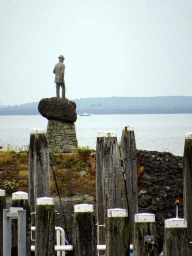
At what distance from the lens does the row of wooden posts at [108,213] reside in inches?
137

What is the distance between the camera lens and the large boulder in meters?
17.6

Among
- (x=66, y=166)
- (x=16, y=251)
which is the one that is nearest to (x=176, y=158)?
(x=66, y=166)

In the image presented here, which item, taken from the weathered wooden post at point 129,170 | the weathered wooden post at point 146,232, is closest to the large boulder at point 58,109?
the weathered wooden post at point 129,170

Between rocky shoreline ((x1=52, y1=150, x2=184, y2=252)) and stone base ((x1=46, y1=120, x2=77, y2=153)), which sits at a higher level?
stone base ((x1=46, y1=120, x2=77, y2=153))

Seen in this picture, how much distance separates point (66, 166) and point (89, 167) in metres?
0.76

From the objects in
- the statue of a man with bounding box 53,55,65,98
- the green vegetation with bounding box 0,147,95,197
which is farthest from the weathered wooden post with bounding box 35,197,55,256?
the statue of a man with bounding box 53,55,65,98

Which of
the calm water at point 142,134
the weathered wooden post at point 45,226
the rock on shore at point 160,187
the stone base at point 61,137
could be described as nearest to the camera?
the weathered wooden post at point 45,226

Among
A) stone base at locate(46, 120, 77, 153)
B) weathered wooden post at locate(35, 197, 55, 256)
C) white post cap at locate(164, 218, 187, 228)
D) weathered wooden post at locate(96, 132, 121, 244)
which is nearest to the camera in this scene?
white post cap at locate(164, 218, 187, 228)

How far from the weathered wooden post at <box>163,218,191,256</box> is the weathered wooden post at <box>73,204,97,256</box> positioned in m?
0.65

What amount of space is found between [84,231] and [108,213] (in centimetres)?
26

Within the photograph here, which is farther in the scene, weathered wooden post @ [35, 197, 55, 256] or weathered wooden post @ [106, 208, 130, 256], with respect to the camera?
weathered wooden post @ [35, 197, 55, 256]

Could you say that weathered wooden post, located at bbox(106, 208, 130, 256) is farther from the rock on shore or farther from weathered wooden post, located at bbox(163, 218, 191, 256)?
the rock on shore

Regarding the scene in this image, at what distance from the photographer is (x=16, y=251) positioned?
14.0 feet

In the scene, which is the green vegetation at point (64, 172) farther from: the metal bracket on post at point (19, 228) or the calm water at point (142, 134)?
the metal bracket on post at point (19, 228)
